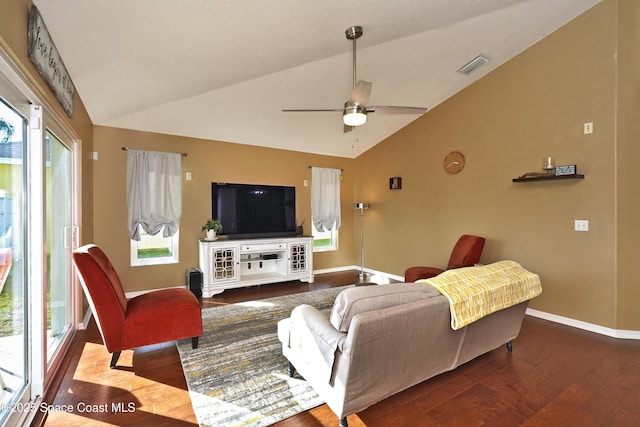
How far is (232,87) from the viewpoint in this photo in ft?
11.0

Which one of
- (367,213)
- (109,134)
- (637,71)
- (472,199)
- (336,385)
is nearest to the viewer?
(336,385)

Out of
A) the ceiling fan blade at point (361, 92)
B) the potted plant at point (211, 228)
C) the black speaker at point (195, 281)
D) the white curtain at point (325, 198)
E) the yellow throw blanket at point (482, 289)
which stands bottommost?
the black speaker at point (195, 281)

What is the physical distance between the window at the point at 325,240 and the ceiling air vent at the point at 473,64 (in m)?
3.50

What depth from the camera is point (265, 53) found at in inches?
101

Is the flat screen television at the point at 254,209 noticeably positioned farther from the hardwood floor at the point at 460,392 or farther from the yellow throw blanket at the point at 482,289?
Result: the yellow throw blanket at the point at 482,289

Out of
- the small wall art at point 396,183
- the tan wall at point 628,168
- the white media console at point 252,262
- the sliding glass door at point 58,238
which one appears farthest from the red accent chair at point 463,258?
the sliding glass door at point 58,238

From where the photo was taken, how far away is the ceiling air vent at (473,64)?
350cm

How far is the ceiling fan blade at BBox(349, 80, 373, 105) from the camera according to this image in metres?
2.49

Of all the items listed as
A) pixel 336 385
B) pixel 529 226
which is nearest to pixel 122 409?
pixel 336 385

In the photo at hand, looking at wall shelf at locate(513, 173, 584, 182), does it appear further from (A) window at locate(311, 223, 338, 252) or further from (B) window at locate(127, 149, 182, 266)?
(B) window at locate(127, 149, 182, 266)

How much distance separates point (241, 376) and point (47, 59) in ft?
8.58

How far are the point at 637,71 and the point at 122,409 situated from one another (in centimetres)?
531

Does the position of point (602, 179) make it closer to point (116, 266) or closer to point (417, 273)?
point (417, 273)

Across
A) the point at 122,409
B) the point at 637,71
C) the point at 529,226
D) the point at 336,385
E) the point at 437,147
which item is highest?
the point at 637,71
